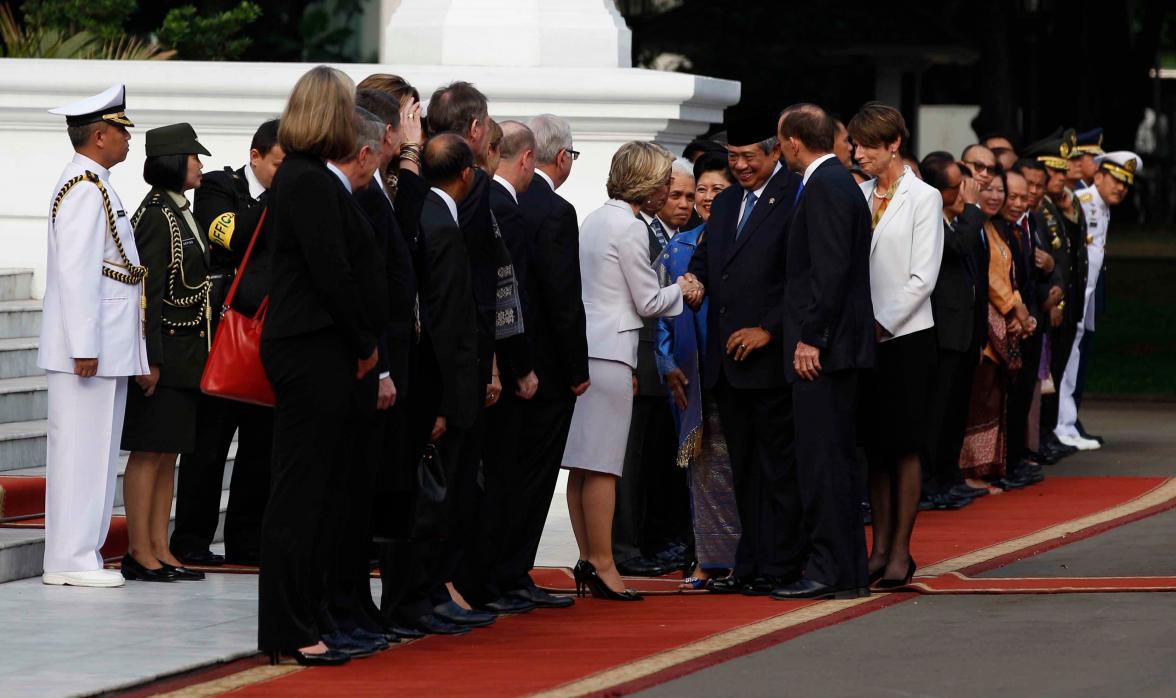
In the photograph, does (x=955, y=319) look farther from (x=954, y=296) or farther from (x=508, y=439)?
(x=508, y=439)

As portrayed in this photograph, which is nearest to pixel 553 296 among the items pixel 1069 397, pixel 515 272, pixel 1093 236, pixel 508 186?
pixel 515 272

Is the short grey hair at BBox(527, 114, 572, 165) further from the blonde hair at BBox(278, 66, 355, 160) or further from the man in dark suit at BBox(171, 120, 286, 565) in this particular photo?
the blonde hair at BBox(278, 66, 355, 160)

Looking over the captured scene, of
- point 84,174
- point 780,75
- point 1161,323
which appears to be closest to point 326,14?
point 780,75

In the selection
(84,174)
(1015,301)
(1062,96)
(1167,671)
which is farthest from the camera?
(1062,96)

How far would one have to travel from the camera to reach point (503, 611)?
8562 millimetres

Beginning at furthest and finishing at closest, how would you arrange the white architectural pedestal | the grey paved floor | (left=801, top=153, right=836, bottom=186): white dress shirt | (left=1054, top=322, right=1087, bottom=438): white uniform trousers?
(left=1054, top=322, right=1087, bottom=438): white uniform trousers, the white architectural pedestal, (left=801, top=153, right=836, bottom=186): white dress shirt, the grey paved floor

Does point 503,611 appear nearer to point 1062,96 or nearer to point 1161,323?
point 1161,323

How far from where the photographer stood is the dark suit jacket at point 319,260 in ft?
23.1

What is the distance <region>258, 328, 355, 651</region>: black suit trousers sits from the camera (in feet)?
23.5

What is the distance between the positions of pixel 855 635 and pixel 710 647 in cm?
58

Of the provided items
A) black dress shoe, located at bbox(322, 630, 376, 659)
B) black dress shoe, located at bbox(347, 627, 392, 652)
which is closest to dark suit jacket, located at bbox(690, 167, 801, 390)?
black dress shoe, located at bbox(347, 627, 392, 652)

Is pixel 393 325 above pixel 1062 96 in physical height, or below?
below

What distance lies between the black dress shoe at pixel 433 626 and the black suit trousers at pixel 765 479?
4.84ft

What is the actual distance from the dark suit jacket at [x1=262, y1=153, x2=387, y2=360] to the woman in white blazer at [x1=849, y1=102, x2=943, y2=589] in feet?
8.76
